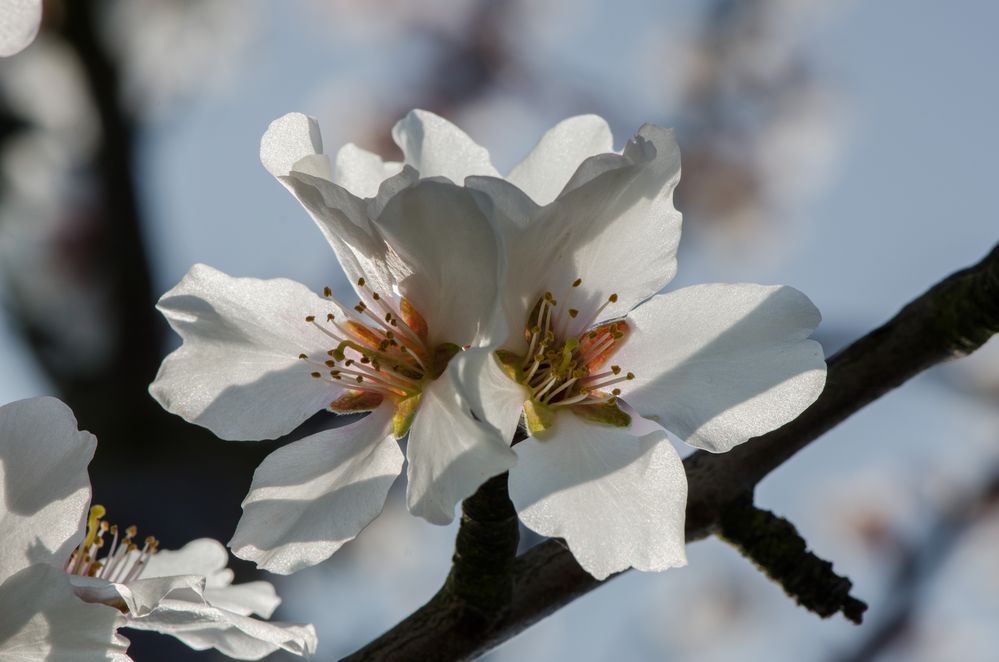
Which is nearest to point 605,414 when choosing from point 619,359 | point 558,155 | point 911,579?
point 619,359

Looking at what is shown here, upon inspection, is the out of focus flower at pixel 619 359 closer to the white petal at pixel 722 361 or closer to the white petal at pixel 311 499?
the white petal at pixel 722 361

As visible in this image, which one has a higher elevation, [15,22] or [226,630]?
[15,22]

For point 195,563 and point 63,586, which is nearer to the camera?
point 63,586

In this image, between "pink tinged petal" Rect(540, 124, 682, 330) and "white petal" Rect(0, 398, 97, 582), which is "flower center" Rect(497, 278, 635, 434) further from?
"white petal" Rect(0, 398, 97, 582)

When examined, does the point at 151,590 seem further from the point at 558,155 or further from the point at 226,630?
the point at 558,155

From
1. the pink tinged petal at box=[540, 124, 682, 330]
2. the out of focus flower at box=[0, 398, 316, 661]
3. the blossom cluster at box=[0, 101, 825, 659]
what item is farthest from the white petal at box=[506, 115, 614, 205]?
the out of focus flower at box=[0, 398, 316, 661]

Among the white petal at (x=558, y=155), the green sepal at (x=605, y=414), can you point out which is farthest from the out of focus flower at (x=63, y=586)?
the white petal at (x=558, y=155)
